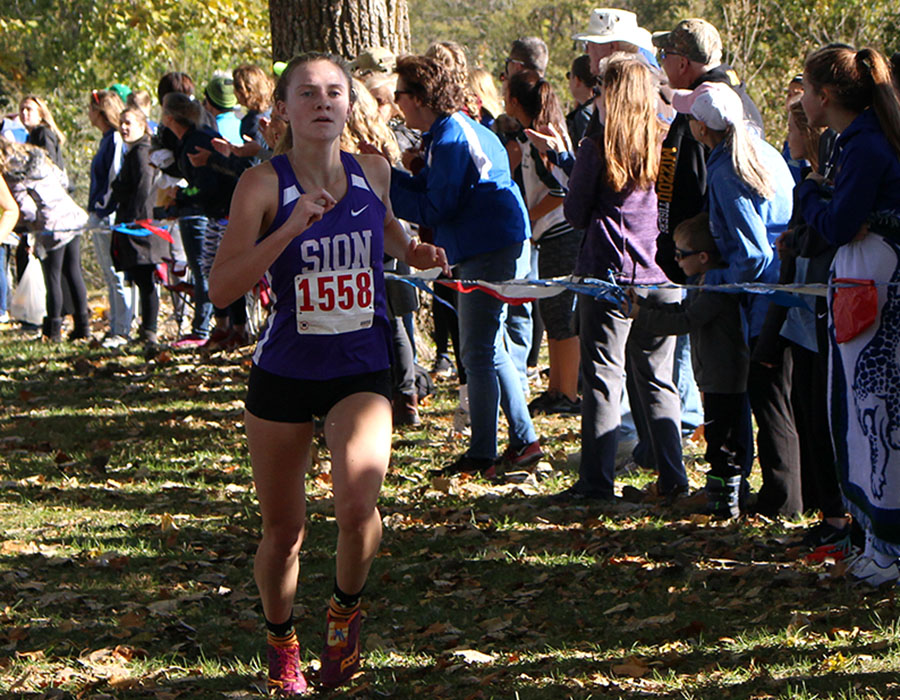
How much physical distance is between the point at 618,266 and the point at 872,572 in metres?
2.24

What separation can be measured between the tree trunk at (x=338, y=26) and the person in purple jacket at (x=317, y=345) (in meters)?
6.69

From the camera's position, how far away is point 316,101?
4406 millimetres

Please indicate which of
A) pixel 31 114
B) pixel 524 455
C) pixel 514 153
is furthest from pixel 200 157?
pixel 31 114

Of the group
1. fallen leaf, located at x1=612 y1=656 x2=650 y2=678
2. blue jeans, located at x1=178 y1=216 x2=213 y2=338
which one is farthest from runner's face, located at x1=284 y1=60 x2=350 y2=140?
blue jeans, located at x1=178 y1=216 x2=213 y2=338

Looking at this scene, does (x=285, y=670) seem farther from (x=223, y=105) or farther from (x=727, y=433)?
(x=223, y=105)

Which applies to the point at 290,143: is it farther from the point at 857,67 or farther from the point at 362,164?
the point at 857,67

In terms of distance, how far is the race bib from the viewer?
4.36 meters

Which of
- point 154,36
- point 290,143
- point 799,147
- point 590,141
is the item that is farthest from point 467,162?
A: point 154,36

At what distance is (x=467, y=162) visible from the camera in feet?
24.2

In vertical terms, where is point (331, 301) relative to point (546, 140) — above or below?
below

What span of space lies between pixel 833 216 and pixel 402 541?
2753mm

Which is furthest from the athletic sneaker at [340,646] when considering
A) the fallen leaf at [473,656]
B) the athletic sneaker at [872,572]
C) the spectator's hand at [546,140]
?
the spectator's hand at [546,140]

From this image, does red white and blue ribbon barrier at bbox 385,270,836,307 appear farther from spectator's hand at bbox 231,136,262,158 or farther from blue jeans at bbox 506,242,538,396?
spectator's hand at bbox 231,136,262,158

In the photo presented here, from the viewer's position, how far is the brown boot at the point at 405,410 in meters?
9.27
